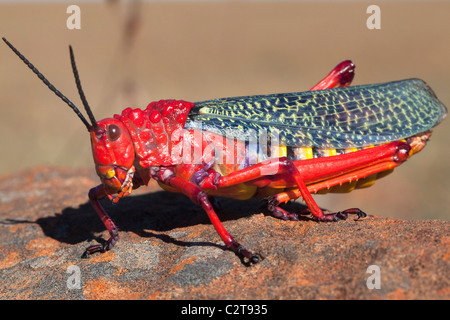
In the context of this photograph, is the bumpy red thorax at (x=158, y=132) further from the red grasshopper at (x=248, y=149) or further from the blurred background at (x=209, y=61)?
the blurred background at (x=209, y=61)

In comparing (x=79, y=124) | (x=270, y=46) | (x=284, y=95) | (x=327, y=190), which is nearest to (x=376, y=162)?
(x=327, y=190)

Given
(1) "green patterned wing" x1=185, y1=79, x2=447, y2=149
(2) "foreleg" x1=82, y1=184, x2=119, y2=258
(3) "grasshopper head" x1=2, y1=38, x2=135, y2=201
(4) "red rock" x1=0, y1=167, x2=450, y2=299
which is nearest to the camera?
(4) "red rock" x1=0, y1=167, x2=450, y2=299

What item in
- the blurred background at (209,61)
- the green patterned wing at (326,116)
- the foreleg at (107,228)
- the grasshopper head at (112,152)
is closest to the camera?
the grasshopper head at (112,152)

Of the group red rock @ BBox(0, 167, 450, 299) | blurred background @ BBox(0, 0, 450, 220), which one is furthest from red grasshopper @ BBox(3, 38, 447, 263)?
blurred background @ BBox(0, 0, 450, 220)

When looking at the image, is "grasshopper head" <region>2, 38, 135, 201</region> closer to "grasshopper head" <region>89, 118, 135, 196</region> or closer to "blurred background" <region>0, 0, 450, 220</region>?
"grasshopper head" <region>89, 118, 135, 196</region>

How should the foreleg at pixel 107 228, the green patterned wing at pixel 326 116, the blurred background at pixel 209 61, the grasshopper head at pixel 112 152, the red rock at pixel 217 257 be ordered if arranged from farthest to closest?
the blurred background at pixel 209 61, the green patterned wing at pixel 326 116, the foreleg at pixel 107 228, the grasshopper head at pixel 112 152, the red rock at pixel 217 257

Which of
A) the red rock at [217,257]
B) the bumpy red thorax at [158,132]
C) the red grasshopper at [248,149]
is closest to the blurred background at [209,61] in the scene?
the bumpy red thorax at [158,132]

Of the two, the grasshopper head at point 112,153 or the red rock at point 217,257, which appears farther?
the grasshopper head at point 112,153

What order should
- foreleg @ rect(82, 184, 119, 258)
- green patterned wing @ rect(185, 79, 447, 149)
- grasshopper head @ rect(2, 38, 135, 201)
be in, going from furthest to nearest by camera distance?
green patterned wing @ rect(185, 79, 447, 149) < foreleg @ rect(82, 184, 119, 258) < grasshopper head @ rect(2, 38, 135, 201)

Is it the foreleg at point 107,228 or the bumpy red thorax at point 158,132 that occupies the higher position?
the bumpy red thorax at point 158,132
